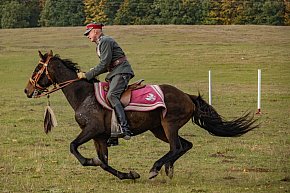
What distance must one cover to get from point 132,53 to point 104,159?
46.1 metres

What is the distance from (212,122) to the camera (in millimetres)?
12242

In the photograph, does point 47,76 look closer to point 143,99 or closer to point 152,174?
point 143,99

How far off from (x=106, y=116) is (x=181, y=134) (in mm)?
7161

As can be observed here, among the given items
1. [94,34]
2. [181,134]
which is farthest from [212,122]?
[181,134]

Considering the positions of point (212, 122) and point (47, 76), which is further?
point (212, 122)

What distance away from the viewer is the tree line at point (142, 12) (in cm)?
8369

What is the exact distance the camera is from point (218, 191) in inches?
411

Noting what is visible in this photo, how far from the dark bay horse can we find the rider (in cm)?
23

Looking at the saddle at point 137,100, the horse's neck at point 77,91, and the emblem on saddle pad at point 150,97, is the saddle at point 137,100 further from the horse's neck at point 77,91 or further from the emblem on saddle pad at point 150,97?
the horse's neck at point 77,91

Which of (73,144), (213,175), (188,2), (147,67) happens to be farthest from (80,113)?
(188,2)

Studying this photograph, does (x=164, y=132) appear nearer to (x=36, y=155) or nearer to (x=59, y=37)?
(x=36, y=155)

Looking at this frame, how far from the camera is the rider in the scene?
1136 centimetres

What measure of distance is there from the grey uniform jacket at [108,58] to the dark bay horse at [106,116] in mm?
403

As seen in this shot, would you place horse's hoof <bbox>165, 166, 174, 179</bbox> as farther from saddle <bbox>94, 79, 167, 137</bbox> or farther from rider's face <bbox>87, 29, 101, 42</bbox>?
rider's face <bbox>87, 29, 101, 42</bbox>
